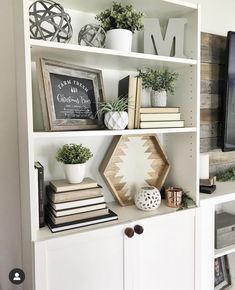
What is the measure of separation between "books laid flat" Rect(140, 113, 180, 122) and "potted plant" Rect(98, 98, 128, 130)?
110 mm

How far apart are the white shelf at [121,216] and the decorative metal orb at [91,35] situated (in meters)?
0.77

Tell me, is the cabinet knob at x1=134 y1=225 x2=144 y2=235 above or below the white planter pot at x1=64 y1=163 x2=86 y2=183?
below

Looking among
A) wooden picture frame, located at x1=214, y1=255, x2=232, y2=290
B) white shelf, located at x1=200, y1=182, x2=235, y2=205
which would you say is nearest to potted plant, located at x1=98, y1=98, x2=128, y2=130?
white shelf, located at x1=200, y1=182, x2=235, y2=205

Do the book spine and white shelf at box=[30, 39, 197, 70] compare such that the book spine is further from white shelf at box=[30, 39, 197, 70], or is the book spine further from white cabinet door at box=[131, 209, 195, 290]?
white shelf at box=[30, 39, 197, 70]

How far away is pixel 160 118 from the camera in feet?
4.42

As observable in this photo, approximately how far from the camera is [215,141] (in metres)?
1.88

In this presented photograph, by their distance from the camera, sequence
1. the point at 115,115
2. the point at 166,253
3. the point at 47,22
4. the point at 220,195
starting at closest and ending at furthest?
the point at 47,22
the point at 115,115
the point at 166,253
the point at 220,195

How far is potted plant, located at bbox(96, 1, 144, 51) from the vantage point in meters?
1.22

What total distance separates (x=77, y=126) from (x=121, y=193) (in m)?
0.47

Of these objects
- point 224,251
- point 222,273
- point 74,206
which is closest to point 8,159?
point 74,206

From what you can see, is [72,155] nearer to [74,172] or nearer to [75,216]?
[74,172]

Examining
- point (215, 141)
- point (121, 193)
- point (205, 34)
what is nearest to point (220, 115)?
point (215, 141)

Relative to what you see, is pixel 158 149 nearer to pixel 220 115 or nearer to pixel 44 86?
pixel 220 115

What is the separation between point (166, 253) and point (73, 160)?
61 centimetres
